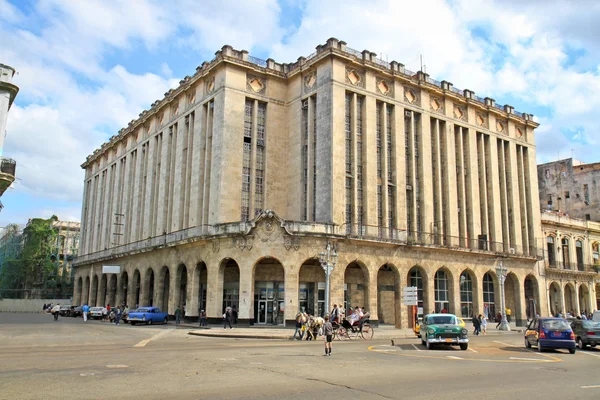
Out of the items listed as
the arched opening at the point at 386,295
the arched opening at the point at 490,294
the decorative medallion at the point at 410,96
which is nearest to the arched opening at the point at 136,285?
the arched opening at the point at 386,295

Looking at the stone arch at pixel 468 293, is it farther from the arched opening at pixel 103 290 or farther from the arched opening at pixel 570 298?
the arched opening at pixel 103 290

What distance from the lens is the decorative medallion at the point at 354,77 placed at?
4288 cm

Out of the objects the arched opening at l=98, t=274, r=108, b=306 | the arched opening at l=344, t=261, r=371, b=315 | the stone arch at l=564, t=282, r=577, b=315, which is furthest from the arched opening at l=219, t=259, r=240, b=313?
the stone arch at l=564, t=282, r=577, b=315

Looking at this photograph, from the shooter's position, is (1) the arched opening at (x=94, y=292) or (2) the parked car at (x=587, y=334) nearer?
(2) the parked car at (x=587, y=334)

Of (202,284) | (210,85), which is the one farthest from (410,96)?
(202,284)

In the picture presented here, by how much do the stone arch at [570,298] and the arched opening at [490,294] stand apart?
1442cm

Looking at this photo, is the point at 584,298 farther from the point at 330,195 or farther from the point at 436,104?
the point at 330,195

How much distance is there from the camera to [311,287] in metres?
39.1

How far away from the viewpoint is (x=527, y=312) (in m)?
52.6

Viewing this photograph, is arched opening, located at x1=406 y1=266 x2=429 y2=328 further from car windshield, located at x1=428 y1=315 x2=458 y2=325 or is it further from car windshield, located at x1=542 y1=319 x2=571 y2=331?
car windshield, located at x1=542 y1=319 x2=571 y2=331

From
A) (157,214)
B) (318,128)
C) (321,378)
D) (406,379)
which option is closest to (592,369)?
(406,379)

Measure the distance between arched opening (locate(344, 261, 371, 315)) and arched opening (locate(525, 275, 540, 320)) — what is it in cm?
2145

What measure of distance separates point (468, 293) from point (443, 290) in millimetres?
3224

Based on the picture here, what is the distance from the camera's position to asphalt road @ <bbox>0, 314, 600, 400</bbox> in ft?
33.3
